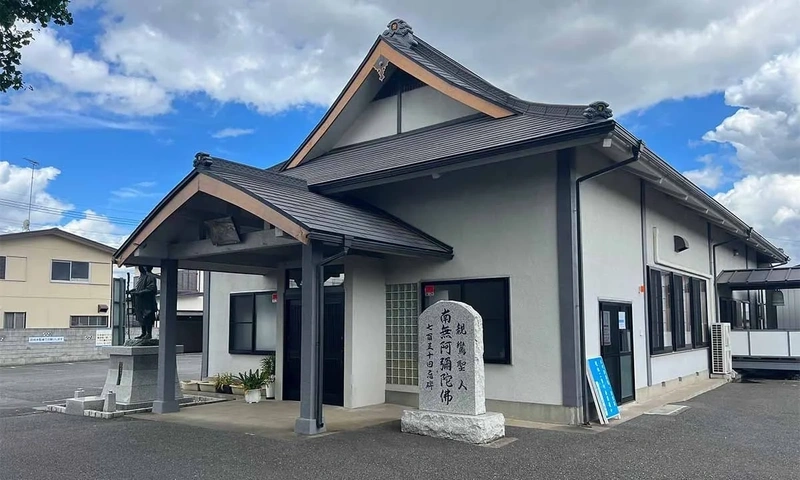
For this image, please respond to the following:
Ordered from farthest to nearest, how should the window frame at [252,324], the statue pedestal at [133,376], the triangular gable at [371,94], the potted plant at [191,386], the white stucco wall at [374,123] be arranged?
the potted plant at [191,386] → the white stucco wall at [374,123] → the window frame at [252,324] → the triangular gable at [371,94] → the statue pedestal at [133,376]

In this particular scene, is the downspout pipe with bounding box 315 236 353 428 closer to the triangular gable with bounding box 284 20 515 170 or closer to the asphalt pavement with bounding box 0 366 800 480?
the asphalt pavement with bounding box 0 366 800 480

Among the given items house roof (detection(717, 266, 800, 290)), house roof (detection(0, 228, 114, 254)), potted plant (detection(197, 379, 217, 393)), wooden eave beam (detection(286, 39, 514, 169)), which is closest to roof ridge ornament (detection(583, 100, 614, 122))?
wooden eave beam (detection(286, 39, 514, 169))

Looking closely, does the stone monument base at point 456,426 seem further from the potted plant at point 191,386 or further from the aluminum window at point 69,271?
the aluminum window at point 69,271

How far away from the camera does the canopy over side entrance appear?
7.86m

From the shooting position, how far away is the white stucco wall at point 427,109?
37.1 ft

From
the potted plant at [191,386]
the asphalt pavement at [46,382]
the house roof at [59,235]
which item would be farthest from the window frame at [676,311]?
the house roof at [59,235]

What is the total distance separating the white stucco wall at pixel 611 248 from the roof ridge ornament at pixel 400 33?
5038 millimetres

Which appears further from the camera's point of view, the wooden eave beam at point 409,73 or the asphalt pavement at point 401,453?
the wooden eave beam at point 409,73

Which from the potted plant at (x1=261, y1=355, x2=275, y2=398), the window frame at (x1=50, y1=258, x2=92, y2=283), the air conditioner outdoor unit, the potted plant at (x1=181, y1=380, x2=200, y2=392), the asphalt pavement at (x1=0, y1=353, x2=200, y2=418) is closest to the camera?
the potted plant at (x1=261, y1=355, x2=275, y2=398)

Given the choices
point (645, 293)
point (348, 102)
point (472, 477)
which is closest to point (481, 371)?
point (472, 477)

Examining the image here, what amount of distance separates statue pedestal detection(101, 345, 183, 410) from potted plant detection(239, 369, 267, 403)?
116cm

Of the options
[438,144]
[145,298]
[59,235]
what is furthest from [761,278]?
[59,235]

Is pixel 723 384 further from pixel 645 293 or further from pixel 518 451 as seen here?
pixel 518 451

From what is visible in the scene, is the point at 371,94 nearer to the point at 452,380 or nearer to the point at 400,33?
the point at 400,33
